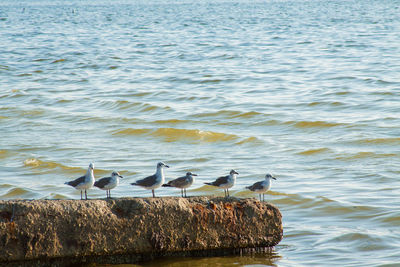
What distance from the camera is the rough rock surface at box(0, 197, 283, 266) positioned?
6977 mm

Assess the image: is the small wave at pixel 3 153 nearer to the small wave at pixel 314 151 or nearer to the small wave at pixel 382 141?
the small wave at pixel 314 151

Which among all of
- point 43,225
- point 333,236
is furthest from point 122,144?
point 43,225

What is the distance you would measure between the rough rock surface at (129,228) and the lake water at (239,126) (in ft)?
0.87

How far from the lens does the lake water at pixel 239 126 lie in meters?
10.1

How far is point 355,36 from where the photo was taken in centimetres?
4100

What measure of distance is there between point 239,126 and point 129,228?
11.1 meters

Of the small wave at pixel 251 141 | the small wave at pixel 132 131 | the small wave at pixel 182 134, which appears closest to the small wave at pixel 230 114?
the small wave at pixel 182 134

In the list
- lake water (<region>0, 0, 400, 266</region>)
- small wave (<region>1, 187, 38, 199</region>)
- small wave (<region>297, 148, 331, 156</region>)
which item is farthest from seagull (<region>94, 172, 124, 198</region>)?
small wave (<region>297, 148, 331, 156</region>)

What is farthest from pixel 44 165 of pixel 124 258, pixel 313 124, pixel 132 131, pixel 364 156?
pixel 313 124

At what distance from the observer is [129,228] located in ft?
23.9

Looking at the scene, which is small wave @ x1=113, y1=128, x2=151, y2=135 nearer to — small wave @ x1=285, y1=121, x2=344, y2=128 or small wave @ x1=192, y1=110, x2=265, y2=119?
small wave @ x1=192, y1=110, x2=265, y2=119

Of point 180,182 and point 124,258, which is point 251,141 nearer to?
point 180,182

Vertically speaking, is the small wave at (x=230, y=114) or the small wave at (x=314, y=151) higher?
the small wave at (x=230, y=114)

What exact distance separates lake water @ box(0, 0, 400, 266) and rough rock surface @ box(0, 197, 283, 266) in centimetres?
26
